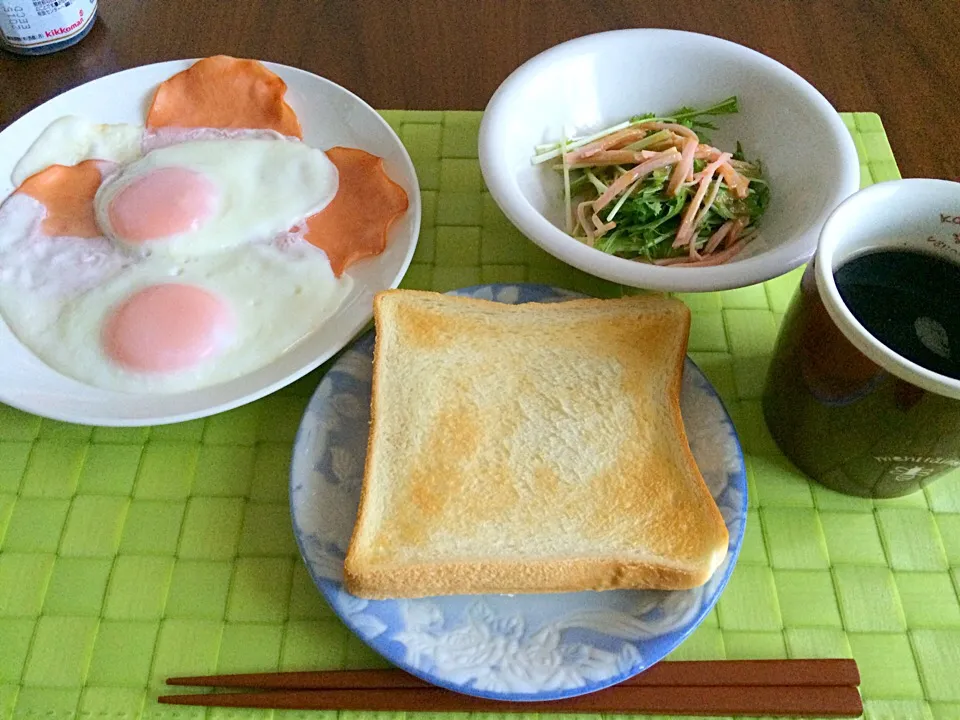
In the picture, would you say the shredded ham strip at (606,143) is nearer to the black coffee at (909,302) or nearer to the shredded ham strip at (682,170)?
the shredded ham strip at (682,170)

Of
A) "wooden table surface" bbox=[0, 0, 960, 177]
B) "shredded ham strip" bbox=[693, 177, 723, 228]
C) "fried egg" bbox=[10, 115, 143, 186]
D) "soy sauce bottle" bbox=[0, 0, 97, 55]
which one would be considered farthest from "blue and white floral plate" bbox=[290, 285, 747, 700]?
"soy sauce bottle" bbox=[0, 0, 97, 55]

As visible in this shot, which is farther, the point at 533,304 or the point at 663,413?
the point at 533,304

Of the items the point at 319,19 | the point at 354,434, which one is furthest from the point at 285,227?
the point at 319,19

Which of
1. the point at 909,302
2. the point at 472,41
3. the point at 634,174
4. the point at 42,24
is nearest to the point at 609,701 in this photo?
the point at 909,302

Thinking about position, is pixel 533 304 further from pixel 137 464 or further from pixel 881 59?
pixel 881 59

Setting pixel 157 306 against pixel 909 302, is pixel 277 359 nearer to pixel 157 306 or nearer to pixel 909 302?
pixel 157 306

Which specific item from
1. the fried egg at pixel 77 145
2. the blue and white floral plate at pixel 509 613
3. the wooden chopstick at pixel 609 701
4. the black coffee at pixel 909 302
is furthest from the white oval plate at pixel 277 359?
the black coffee at pixel 909 302

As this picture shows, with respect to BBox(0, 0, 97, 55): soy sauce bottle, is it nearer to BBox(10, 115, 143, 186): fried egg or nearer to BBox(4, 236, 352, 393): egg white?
BBox(10, 115, 143, 186): fried egg
